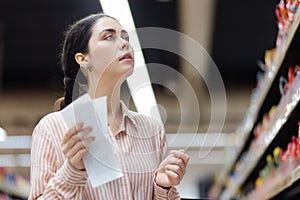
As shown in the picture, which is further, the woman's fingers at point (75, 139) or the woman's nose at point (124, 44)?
the woman's nose at point (124, 44)

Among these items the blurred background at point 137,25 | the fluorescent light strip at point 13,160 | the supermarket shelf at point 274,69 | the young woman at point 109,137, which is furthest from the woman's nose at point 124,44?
the fluorescent light strip at point 13,160

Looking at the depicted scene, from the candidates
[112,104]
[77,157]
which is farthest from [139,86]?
[77,157]

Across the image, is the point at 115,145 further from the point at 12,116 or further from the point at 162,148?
the point at 12,116

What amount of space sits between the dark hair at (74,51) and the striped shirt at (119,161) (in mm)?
69

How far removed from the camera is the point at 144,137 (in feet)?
4.00

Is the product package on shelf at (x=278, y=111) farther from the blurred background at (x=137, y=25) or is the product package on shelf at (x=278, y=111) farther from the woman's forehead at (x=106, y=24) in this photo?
the woman's forehead at (x=106, y=24)

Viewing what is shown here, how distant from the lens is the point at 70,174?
A: 105cm

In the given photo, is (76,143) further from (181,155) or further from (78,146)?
(181,155)

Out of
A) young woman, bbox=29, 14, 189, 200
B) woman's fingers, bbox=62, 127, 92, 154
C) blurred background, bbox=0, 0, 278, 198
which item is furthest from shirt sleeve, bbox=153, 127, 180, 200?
blurred background, bbox=0, 0, 278, 198

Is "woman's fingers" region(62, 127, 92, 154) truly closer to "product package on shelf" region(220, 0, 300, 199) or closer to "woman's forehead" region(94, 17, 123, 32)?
"woman's forehead" region(94, 17, 123, 32)

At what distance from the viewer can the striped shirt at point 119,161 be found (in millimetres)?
1071

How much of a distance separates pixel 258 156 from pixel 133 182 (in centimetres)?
247

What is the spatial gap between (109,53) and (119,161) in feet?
0.77

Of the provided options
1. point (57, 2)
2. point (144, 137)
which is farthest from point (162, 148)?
point (57, 2)
